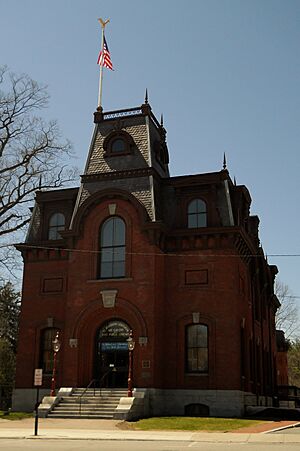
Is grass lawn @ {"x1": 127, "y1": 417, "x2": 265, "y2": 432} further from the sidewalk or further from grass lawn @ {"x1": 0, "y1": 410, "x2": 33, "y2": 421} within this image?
grass lawn @ {"x1": 0, "y1": 410, "x2": 33, "y2": 421}

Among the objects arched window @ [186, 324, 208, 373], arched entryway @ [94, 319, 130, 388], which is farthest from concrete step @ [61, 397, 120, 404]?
arched window @ [186, 324, 208, 373]

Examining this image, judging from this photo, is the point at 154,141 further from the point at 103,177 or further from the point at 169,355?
the point at 169,355

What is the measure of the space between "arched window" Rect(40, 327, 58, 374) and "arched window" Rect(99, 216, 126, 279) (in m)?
4.75

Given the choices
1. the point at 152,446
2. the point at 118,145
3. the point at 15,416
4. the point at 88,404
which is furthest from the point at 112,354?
the point at 152,446

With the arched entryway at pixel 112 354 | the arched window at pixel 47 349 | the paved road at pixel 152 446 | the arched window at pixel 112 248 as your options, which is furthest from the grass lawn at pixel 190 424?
the arched window at pixel 112 248

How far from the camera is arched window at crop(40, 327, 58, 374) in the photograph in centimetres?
3322

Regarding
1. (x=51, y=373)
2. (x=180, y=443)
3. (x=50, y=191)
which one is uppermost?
(x=50, y=191)

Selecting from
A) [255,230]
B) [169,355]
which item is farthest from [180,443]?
[255,230]

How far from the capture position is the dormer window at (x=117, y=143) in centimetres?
3478

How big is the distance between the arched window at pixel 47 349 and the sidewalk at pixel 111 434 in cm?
752

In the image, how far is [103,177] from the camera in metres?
34.1

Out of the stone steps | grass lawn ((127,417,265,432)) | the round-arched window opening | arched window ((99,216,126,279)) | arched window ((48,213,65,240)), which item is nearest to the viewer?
grass lawn ((127,417,265,432))

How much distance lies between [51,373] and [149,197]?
11.2 m

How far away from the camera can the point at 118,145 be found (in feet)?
116
